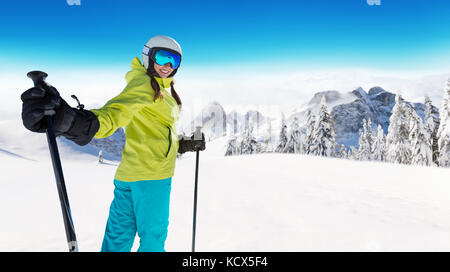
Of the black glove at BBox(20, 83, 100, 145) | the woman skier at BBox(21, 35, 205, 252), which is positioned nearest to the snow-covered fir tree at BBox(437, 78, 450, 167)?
the woman skier at BBox(21, 35, 205, 252)

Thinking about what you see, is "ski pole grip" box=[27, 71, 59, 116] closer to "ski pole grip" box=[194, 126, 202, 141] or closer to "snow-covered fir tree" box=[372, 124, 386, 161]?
"ski pole grip" box=[194, 126, 202, 141]

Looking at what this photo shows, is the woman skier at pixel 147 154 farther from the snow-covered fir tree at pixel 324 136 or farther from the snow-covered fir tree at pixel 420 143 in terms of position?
the snow-covered fir tree at pixel 420 143

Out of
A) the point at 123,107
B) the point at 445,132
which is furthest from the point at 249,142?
the point at 123,107

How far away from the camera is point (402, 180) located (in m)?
7.82

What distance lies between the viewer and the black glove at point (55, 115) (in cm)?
121

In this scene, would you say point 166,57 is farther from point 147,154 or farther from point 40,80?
point 40,80

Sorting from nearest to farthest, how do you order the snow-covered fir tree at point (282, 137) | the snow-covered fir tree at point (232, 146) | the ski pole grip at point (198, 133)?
the ski pole grip at point (198, 133) < the snow-covered fir tree at point (282, 137) < the snow-covered fir tree at point (232, 146)

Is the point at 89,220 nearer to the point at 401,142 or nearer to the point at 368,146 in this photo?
the point at 401,142

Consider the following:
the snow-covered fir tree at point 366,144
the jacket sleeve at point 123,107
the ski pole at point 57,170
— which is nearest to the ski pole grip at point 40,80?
the ski pole at point 57,170

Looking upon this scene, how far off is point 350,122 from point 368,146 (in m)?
127

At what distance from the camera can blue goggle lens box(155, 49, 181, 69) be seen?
7.31 ft

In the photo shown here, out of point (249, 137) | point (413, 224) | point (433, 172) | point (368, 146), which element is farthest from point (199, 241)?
point (368, 146)

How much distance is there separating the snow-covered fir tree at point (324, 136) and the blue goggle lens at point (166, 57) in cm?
3144

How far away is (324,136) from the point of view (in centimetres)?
3158
